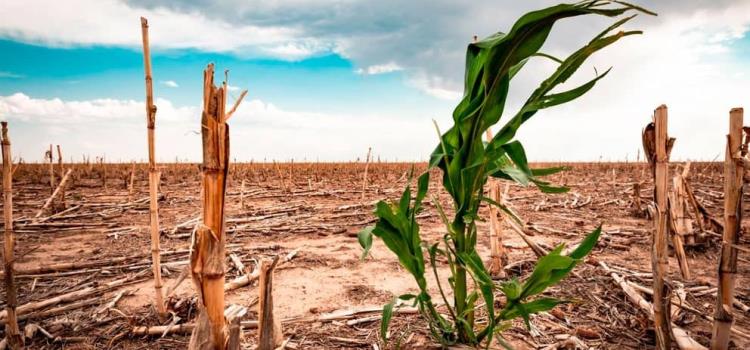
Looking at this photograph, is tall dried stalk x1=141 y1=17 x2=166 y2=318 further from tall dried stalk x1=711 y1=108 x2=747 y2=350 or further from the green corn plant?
tall dried stalk x1=711 y1=108 x2=747 y2=350

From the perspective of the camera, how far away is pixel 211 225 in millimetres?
1566

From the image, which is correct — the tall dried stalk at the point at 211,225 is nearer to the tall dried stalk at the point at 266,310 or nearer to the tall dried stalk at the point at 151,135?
the tall dried stalk at the point at 266,310

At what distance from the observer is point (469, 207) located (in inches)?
71.6

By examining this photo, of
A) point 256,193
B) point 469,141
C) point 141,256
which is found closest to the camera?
point 469,141

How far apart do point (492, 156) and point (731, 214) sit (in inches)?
58.9

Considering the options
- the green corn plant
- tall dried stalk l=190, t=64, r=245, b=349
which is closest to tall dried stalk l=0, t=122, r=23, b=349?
tall dried stalk l=190, t=64, r=245, b=349

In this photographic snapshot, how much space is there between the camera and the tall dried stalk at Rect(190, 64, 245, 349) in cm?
155

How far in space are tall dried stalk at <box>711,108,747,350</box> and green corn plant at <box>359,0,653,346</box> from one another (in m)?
1.03

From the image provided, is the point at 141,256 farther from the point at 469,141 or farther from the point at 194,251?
the point at 469,141

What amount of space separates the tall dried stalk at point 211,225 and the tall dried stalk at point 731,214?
2561 mm

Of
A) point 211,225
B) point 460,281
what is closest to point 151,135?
point 211,225

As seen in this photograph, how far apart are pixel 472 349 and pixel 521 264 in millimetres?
2191

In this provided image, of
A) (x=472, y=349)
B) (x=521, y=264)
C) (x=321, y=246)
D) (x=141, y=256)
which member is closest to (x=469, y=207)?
(x=472, y=349)

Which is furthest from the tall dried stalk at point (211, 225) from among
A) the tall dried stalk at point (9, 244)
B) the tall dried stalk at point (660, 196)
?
the tall dried stalk at point (660, 196)
